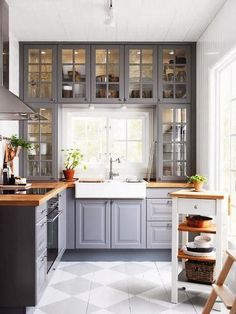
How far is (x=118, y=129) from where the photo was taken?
18.1 feet

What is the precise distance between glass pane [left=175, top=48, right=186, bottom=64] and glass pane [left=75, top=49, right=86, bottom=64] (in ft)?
3.85

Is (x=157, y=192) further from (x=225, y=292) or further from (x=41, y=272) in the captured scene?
(x=225, y=292)

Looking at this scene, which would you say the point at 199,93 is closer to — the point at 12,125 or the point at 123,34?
the point at 123,34

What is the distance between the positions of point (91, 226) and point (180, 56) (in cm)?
241

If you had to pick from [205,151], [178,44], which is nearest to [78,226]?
[205,151]

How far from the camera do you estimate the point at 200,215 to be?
3.46 m

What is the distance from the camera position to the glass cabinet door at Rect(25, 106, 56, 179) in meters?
5.04

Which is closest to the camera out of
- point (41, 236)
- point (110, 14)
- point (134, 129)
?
point (41, 236)

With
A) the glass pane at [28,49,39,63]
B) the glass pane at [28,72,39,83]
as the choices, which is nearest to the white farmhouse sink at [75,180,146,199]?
the glass pane at [28,72,39,83]

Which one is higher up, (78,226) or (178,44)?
(178,44)

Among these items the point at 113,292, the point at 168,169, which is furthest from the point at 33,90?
the point at 113,292

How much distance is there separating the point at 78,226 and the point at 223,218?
1.98m

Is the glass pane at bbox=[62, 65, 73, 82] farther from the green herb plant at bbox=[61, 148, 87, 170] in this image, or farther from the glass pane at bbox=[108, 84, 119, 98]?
the green herb plant at bbox=[61, 148, 87, 170]

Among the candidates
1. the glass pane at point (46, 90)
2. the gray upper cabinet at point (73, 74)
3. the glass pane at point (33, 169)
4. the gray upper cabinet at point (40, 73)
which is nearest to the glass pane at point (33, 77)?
the gray upper cabinet at point (40, 73)
